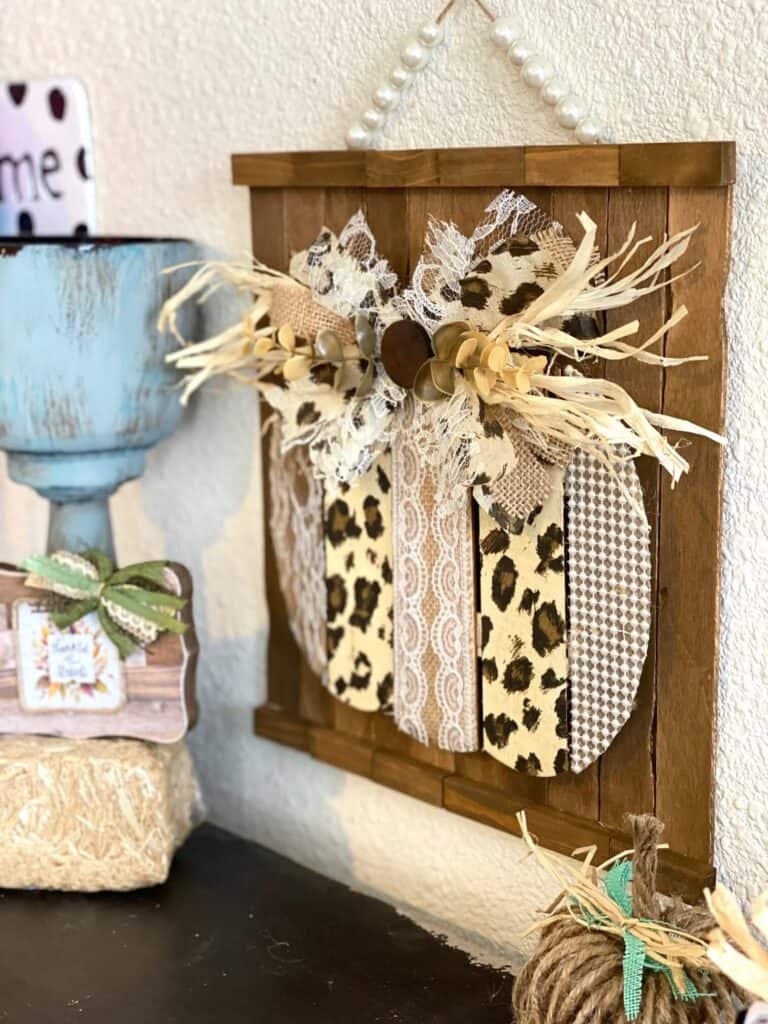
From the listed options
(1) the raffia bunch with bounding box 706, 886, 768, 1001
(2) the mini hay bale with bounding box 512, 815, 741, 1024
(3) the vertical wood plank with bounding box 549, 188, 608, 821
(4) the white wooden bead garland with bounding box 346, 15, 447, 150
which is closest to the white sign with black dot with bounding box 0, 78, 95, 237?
(4) the white wooden bead garland with bounding box 346, 15, 447, 150

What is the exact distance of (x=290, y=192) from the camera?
1.07m

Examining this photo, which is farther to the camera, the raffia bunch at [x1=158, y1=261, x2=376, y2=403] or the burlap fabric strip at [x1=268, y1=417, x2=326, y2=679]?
the burlap fabric strip at [x1=268, y1=417, x2=326, y2=679]

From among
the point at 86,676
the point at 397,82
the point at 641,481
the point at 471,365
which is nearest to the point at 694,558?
the point at 641,481

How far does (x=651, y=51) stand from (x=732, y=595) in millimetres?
348

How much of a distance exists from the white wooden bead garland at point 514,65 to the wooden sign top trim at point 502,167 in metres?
0.02

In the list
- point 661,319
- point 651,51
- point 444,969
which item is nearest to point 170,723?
point 444,969

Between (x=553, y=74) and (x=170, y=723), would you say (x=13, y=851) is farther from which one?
(x=553, y=74)

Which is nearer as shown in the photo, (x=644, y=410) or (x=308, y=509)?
(x=644, y=410)

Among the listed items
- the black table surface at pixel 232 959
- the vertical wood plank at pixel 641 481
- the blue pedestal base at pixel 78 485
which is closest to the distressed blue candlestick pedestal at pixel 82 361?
the blue pedestal base at pixel 78 485

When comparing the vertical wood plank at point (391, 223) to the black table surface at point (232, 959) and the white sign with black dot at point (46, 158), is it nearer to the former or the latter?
the white sign with black dot at point (46, 158)

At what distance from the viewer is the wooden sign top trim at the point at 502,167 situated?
0.80m

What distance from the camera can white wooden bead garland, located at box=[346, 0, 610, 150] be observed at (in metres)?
0.86

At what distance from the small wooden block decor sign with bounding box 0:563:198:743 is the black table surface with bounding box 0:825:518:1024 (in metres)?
0.14

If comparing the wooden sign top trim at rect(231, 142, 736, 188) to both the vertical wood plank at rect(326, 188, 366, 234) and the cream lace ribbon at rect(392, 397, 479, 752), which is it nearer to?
the vertical wood plank at rect(326, 188, 366, 234)
